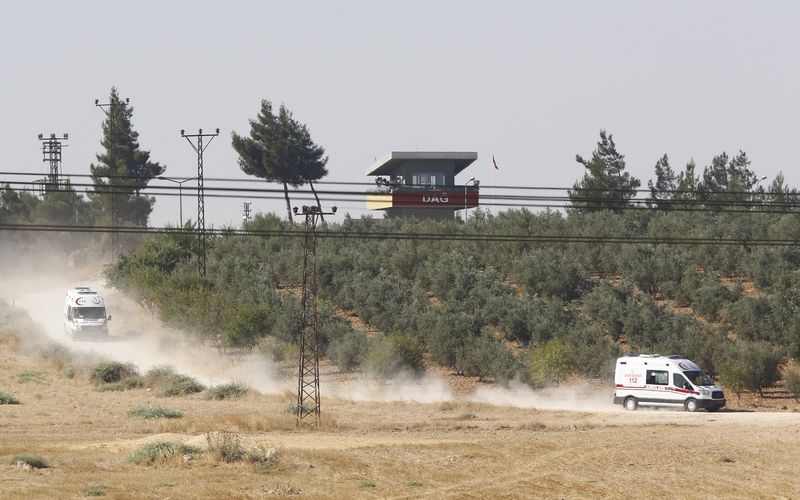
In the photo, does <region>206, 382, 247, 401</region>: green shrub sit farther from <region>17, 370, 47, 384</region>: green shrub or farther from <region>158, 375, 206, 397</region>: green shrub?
<region>17, 370, 47, 384</region>: green shrub

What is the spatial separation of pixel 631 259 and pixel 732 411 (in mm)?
33778

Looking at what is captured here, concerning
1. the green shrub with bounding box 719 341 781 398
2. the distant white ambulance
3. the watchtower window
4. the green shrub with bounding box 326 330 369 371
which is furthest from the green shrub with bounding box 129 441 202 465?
the watchtower window

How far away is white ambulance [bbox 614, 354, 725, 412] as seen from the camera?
45.7m

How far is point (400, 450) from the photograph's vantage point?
35.0 metres

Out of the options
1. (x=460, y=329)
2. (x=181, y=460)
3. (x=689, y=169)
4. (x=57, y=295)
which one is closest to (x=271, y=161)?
(x=57, y=295)

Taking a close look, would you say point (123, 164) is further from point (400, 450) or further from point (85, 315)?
point (400, 450)

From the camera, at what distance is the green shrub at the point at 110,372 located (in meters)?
60.1

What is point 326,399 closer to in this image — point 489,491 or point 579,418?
point 579,418

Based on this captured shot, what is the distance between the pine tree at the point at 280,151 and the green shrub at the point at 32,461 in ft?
262

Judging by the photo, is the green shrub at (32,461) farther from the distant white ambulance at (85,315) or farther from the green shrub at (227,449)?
the distant white ambulance at (85,315)

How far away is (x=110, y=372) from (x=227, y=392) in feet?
33.2

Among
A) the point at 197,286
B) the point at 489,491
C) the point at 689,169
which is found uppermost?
the point at 689,169

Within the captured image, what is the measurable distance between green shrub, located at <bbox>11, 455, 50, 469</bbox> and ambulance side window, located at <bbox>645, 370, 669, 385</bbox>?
25468 mm

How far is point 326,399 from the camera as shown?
5269 cm
